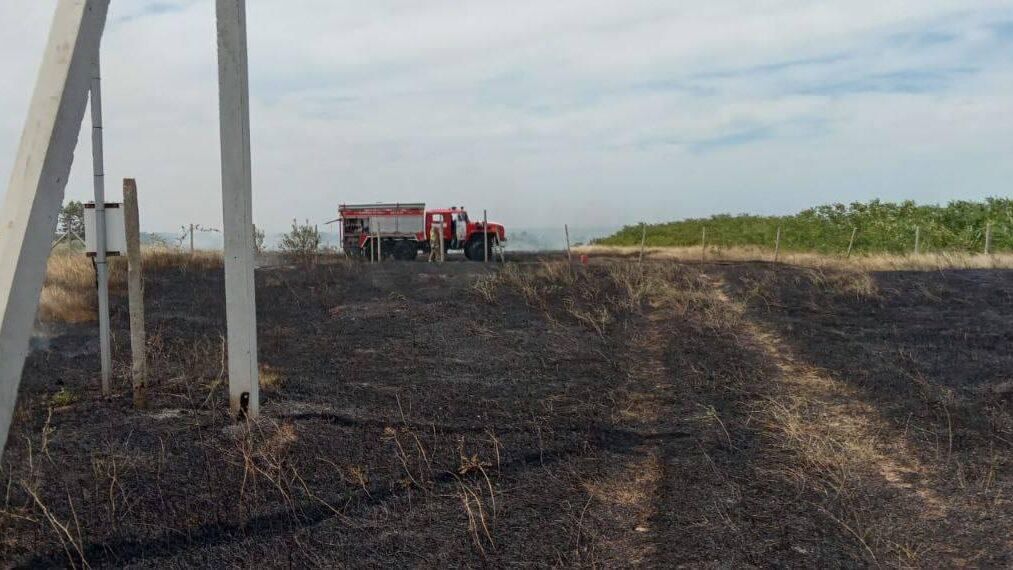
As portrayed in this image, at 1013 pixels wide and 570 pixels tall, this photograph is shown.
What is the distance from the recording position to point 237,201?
6391 mm

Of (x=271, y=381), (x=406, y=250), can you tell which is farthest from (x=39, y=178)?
(x=406, y=250)

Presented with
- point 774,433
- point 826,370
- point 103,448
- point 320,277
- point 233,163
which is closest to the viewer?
point 103,448

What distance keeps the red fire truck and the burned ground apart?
18.4 m

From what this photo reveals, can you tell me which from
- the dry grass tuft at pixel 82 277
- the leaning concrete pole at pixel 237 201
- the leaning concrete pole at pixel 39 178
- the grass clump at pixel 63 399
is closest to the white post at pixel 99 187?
the grass clump at pixel 63 399

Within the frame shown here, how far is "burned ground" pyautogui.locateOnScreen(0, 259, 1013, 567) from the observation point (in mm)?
4445

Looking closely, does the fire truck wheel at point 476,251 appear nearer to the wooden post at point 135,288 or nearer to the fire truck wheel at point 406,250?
the fire truck wheel at point 406,250

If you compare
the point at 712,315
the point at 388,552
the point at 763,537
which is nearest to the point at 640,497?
the point at 763,537

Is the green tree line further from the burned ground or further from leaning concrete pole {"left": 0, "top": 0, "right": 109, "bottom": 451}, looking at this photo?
leaning concrete pole {"left": 0, "top": 0, "right": 109, "bottom": 451}

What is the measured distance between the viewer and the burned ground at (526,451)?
14.6ft

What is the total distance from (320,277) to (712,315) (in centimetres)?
1062

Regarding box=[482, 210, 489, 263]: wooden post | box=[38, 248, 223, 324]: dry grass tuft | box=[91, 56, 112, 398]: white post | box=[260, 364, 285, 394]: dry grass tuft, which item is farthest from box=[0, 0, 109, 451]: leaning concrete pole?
box=[482, 210, 489, 263]: wooden post

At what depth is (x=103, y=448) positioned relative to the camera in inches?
234

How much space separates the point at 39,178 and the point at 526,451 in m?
3.96

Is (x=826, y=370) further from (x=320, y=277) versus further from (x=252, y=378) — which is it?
(x=320, y=277)
